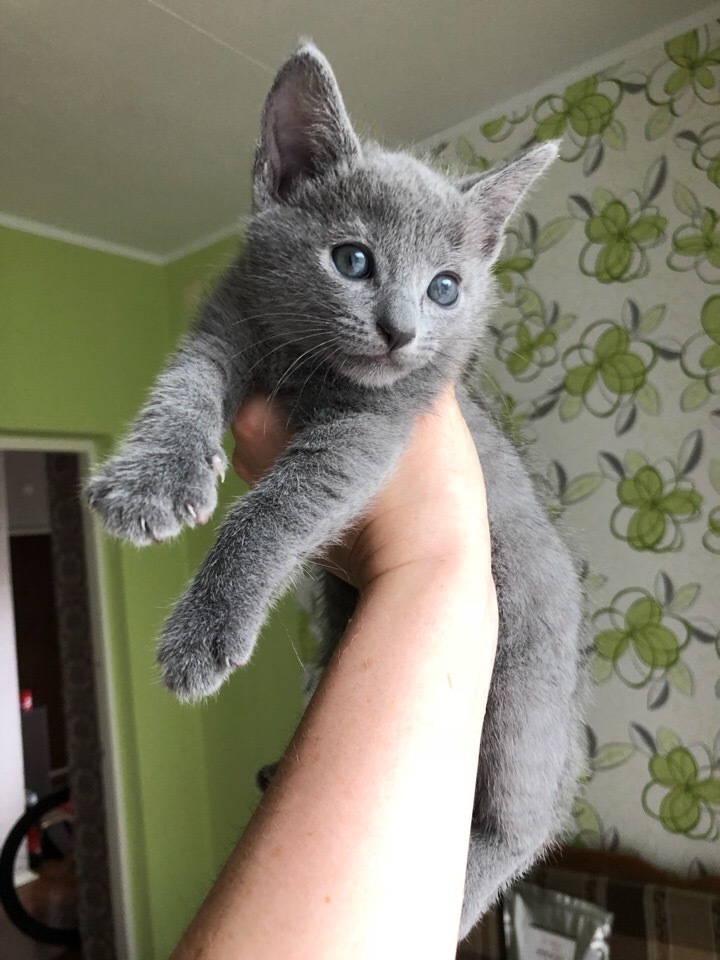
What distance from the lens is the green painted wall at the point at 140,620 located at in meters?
2.20

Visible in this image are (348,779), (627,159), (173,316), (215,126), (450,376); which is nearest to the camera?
(348,779)

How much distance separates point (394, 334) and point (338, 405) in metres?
0.13

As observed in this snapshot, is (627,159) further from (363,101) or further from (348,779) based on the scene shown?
(348,779)

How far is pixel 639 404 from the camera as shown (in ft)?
5.51

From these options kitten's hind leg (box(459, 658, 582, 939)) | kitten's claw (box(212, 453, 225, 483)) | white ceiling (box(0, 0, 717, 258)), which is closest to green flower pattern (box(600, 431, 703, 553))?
kitten's hind leg (box(459, 658, 582, 939))

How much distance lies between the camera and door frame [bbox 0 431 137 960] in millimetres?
2328

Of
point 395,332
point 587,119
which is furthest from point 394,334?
point 587,119

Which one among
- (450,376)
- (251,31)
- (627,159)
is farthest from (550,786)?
(251,31)

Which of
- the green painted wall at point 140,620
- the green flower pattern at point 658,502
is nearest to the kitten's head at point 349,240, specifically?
the green flower pattern at point 658,502

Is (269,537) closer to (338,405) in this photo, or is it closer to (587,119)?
(338,405)

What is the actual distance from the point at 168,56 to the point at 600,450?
147 centimetres

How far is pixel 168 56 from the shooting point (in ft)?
5.13

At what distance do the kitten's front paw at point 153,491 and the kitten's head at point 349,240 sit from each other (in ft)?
0.72

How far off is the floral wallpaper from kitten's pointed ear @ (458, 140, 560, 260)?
597 mm
